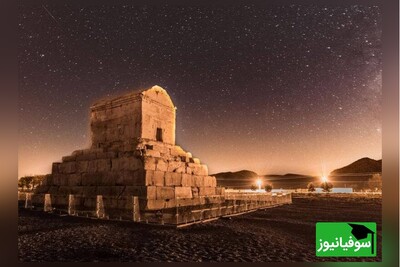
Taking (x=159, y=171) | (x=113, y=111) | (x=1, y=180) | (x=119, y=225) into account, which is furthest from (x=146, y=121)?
(x=1, y=180)

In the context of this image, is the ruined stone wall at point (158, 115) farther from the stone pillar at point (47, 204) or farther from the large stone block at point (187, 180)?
the stone pillar at point (47, 204)

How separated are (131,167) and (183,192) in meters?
2.85

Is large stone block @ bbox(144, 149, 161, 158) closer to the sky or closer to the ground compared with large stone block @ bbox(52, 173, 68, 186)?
closer to the sky

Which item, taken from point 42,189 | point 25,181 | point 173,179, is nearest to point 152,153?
point 173,179

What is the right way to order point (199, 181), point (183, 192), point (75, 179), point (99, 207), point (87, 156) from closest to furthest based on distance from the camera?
point (99, 207), point (183, 192), point (75, 179), point (87, 156), point (199, 181)

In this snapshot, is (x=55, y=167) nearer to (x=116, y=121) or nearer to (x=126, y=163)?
(x=116, y=121)

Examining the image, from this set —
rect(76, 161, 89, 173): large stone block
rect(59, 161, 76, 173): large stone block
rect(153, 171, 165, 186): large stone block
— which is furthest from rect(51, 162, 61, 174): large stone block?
rect(153, 171, 165, 186): large stone block

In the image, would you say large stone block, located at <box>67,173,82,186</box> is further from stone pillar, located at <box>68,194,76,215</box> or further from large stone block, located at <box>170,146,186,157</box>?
large stone block, located at <box>170,146,186,157</box>

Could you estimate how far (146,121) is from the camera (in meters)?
17.0

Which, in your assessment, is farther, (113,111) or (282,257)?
(113,111)

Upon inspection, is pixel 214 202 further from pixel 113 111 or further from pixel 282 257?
pixel 282 257

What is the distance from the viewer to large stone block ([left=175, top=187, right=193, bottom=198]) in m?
15.1

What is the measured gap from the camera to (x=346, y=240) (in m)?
9.14

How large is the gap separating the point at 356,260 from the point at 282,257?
2308 mm
